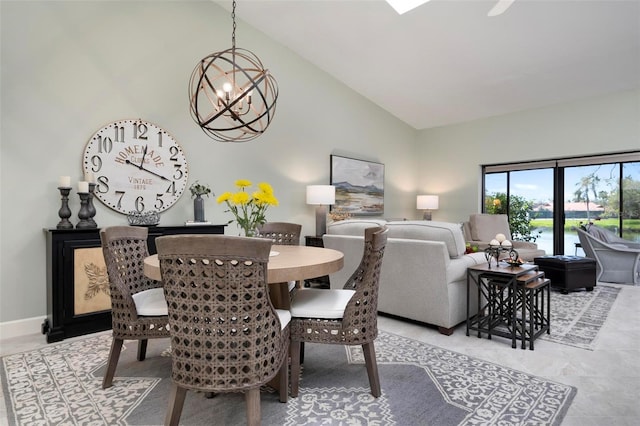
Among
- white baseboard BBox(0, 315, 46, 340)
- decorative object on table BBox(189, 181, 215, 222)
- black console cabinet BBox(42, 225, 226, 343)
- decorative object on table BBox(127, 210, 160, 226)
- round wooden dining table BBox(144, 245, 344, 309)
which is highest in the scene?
decorative object on table BBox(189, 181, 215, 222)

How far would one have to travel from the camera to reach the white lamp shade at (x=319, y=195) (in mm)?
4715

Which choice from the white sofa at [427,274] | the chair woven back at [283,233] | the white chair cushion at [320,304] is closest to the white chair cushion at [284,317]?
the white chair cushion at [320,304]

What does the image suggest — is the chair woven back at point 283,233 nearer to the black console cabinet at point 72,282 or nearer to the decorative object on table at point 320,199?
the black console cabinet at point 72,282

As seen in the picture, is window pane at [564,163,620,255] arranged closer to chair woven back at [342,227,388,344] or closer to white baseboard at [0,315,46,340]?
chair woven back at [342,227,388,344]

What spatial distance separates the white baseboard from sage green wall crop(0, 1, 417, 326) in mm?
41

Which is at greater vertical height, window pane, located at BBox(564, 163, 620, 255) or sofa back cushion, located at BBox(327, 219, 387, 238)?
window pane, located at BBox(564, 163, 620, 255)

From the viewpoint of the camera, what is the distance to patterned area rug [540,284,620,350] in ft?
9.07

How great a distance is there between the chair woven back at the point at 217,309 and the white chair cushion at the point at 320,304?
1.52 feet

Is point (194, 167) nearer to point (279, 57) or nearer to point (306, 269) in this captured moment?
point (279, 57)

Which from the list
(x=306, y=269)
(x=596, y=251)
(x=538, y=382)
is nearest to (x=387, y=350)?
(x=538, y=382)

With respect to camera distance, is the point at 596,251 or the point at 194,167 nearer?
the point at 194,167

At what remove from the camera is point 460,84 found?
5160mm

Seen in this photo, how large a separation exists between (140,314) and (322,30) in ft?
12.7

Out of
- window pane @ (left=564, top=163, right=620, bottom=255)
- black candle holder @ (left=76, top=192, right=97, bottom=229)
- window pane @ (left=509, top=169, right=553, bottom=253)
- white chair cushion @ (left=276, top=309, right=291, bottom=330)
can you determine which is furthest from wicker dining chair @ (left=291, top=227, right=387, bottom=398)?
window pane @ (left=564, top=163, right=620, bottom=255)
